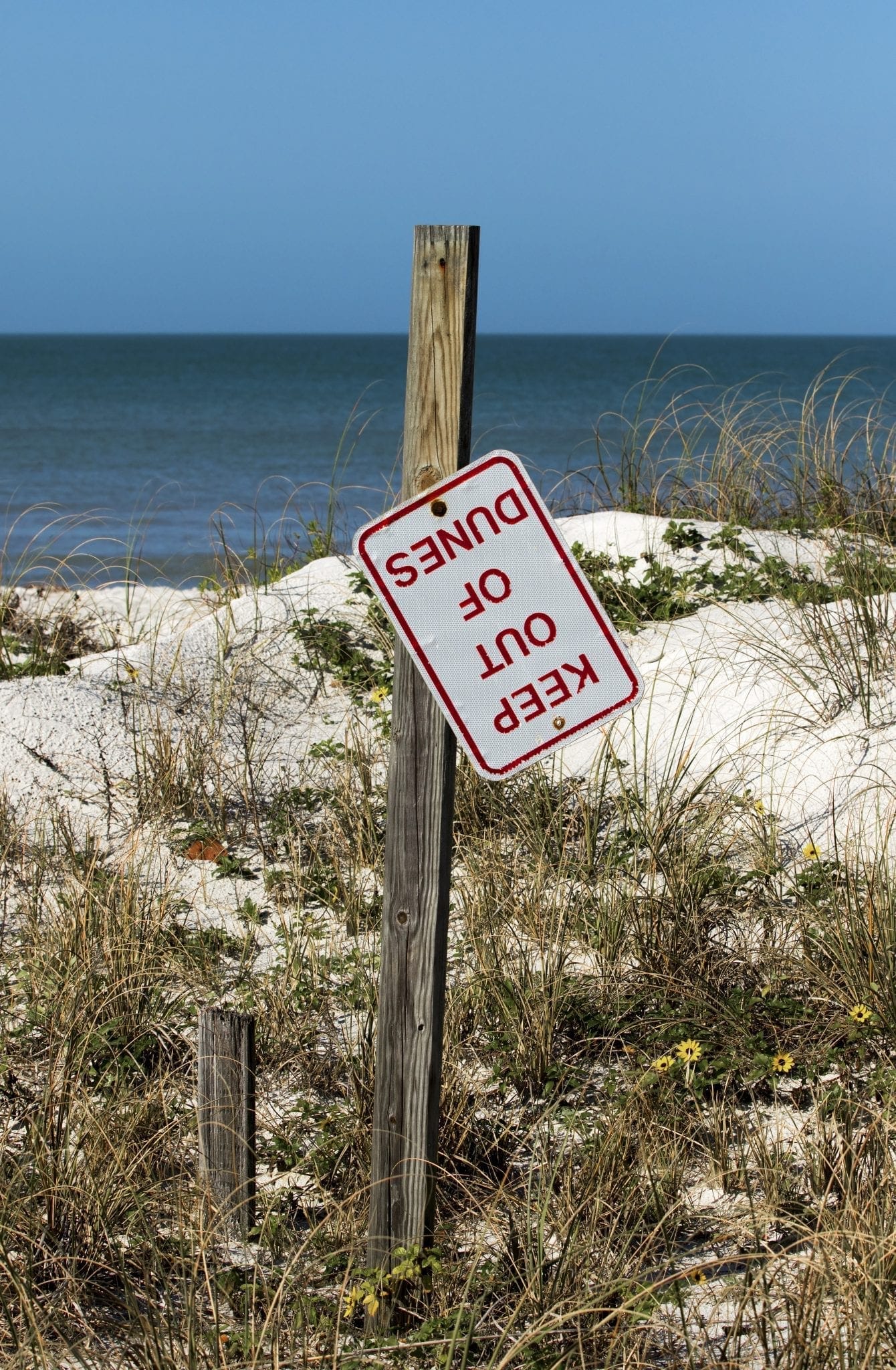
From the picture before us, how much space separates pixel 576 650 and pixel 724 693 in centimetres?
304

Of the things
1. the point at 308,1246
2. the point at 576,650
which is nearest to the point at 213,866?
the point at 308,1246

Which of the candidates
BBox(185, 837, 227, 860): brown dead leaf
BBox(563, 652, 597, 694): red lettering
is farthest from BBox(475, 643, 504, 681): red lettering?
BBox(185, 837, 227, 860): brown dead leaf

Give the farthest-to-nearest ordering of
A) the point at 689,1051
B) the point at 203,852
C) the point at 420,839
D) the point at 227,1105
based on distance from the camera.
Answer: the point at 203,852
the point at 689,1051
the point at 227,1105
the point at 420,839

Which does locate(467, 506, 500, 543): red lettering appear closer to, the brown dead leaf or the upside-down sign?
the upside-down sign

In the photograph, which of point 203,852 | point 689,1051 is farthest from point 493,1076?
point 203,852

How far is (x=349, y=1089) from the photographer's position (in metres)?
3.08

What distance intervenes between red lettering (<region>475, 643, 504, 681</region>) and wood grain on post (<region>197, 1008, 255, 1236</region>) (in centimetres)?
100

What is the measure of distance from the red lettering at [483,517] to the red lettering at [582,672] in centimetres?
27

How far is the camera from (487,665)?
87.2 inches

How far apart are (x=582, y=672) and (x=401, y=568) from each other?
0.37m

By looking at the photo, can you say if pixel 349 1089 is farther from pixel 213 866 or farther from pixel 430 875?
pixel 213 866

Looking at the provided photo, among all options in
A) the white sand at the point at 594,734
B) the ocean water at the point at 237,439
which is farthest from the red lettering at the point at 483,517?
the ocean water at the point at 237,439

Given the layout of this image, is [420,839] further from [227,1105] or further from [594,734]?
[594,734]

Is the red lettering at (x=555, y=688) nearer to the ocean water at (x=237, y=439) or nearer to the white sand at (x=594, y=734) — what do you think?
the white sand at (x=594, y=734)
